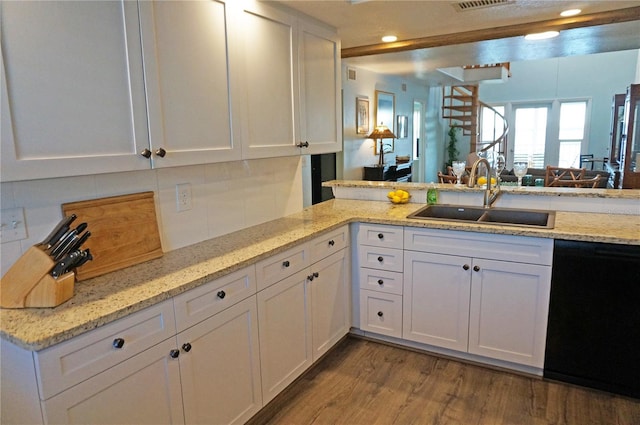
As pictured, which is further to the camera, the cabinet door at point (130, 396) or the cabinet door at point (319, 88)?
the cabinet door at point (319, 88)

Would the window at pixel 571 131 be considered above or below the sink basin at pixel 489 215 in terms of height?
above

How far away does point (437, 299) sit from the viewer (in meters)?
2.65

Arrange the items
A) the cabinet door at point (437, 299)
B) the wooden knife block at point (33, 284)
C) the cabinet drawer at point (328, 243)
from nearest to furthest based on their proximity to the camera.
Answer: the wooden knife block at point (33, 284) → the cabinet drawer at point (328, 243) → the cabinet door at point (437, 299)

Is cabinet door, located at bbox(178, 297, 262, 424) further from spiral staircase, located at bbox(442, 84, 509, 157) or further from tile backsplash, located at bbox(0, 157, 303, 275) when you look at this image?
spiral staircase, located at bbox(442, 84, 509, 157)

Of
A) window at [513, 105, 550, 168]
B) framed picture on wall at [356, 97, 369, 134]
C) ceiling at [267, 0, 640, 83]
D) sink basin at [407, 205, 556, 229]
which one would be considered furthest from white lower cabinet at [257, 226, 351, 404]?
window at [513, 105, 550, 168]

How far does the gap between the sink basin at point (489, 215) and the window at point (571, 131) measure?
26.7ft

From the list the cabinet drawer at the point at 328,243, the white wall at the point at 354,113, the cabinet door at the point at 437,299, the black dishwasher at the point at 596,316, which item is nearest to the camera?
the black dishwasher at the point at 596,316

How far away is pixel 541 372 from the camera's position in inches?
97.3

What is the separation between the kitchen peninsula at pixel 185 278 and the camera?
127 cm

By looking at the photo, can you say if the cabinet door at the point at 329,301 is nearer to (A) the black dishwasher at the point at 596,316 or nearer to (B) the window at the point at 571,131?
(A) the black dishwasher at the point at 596,316

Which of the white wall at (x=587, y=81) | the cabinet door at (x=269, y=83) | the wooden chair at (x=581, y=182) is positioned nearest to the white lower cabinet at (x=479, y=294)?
the cabinet door at (x=269, y=83)

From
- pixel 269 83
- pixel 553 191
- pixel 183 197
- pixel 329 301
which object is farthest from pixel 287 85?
pixel 553 191

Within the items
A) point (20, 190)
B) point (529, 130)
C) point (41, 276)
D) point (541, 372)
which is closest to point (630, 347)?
point (541, 372)

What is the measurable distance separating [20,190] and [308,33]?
70.5 inches
